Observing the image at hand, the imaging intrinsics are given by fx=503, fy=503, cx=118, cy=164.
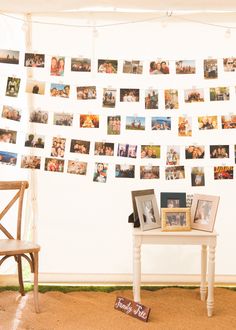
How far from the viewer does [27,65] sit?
3885mm

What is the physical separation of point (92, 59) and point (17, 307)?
1.92 meters

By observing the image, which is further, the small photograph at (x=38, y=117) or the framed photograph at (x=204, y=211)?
the small photograph at (x=38, y=117)

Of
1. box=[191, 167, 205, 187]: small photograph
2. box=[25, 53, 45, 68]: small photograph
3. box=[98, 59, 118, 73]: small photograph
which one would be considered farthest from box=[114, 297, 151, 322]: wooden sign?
box=[25, 53, 45, 68]: small photograph

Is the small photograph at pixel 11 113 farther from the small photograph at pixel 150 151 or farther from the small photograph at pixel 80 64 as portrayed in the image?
the small photograph at pixel 150 151

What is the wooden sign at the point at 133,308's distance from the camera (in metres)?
3.20

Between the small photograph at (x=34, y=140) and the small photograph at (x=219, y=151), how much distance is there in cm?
133

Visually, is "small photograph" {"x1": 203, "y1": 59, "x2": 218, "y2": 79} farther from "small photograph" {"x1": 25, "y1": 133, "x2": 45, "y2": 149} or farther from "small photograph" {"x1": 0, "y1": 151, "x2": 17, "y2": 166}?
"small photograph" {"x1": 0, "y1": 151, "x2": 17, "y2": 166}

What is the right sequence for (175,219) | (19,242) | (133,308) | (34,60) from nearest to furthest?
(133,308) → (175,219) → (19,242) → (34,60)

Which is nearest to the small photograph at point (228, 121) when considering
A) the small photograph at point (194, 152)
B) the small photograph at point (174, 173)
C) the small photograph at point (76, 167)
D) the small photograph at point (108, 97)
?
the small photograph at point (194, 152)

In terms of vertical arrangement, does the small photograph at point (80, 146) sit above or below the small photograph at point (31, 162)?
above

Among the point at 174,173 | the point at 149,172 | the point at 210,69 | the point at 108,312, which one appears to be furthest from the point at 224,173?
the point at 108,312

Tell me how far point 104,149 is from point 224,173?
958 millimetres

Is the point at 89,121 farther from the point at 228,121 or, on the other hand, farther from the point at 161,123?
the point at 228,121

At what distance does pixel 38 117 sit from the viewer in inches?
155
